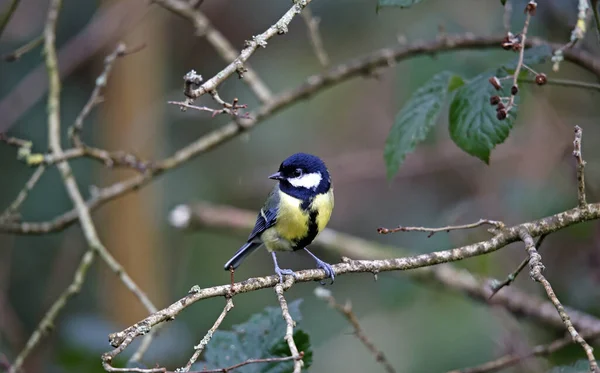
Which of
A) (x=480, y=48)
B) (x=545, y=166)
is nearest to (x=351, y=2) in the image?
(x=545, y=166)

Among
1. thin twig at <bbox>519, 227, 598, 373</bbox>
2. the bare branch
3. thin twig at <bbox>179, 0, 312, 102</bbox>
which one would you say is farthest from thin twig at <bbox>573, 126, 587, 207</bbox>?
the bare branch

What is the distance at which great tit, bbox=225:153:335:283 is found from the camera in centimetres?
265

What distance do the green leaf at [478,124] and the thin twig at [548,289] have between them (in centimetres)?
38

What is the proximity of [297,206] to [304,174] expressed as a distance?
0.14 m

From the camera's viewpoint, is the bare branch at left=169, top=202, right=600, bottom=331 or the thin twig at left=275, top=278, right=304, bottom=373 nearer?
the thin twig at left=275, top=278, right=304, bottom=373

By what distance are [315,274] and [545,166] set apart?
125 inches

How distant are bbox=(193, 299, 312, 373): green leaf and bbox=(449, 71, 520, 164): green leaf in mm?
754

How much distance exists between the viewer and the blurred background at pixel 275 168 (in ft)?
12.0

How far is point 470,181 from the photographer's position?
212 inches

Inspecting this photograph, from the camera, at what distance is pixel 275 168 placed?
5.77 metres

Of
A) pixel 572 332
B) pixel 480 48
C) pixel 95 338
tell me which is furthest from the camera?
pixel 95 338

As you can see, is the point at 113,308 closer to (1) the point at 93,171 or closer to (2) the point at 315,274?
(1) the point at 93,171

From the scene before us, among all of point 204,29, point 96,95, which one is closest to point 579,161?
point 96,95

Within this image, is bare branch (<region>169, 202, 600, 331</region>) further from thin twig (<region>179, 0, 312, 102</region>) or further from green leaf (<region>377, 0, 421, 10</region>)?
thin twig (<region>179, 0, 312, 102</region>)
